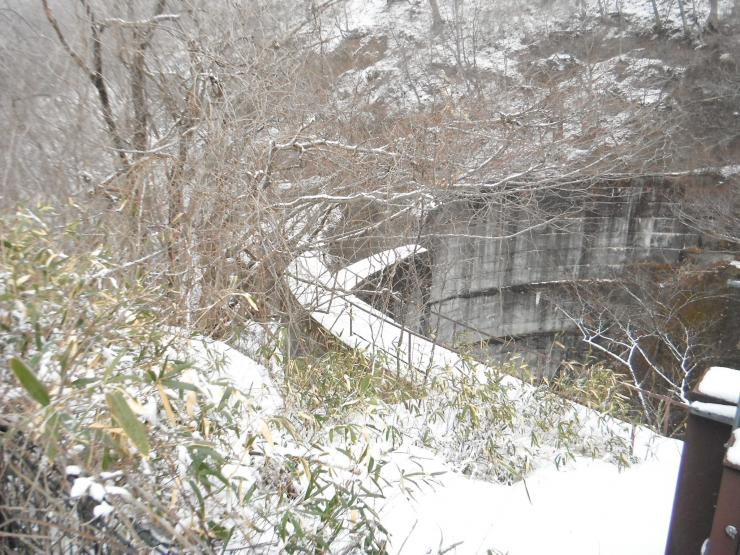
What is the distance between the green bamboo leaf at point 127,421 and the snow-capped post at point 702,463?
1569 millimetres

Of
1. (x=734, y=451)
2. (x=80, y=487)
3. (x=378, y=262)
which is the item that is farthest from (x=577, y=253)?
(x=80, y=487)

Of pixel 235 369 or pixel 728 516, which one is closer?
pixel 728 516

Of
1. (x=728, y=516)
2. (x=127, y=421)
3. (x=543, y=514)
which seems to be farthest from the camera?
(x=543, y=514)

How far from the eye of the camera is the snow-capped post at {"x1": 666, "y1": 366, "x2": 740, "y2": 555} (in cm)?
157

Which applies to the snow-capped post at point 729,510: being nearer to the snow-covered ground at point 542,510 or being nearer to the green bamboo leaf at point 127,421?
the snow-covered ground at point 542,510

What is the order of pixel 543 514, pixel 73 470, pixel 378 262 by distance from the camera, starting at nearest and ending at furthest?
1. pixel 73 470
2. pixel 543 514
3. pixel 378 262

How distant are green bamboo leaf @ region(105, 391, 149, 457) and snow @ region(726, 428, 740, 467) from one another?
52.2 inches

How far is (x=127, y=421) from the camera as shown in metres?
1.05

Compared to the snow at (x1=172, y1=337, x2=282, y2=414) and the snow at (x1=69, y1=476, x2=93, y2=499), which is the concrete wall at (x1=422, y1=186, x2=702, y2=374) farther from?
the snow at (x1=69, y1=476, x2=93, y2=499)

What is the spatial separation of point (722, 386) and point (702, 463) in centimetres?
25

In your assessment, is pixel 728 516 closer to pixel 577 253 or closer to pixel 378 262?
pixel 378 262

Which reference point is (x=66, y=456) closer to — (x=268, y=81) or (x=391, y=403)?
(x=391, y=403)

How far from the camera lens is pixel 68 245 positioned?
230cm

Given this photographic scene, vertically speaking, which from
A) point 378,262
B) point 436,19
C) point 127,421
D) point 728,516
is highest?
point 436,19
